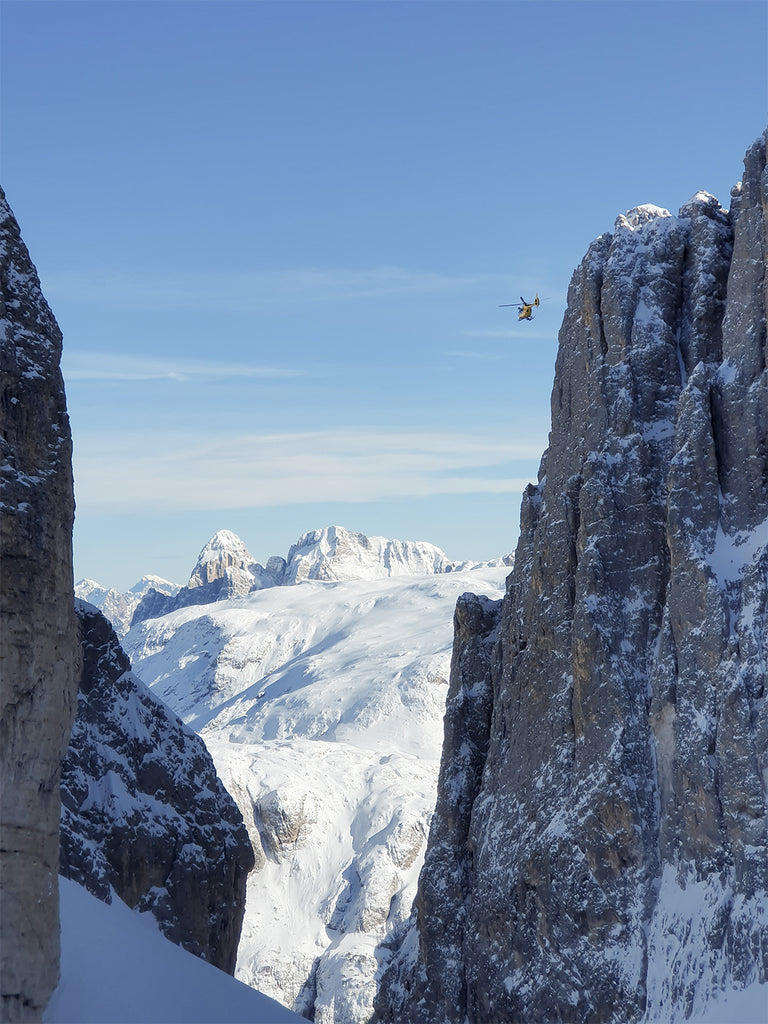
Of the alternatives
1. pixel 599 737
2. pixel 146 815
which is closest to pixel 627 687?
pixel 599 737

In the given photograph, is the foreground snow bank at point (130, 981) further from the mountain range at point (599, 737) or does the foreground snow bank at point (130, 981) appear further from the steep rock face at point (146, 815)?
the steep rock face at point (146, 815)

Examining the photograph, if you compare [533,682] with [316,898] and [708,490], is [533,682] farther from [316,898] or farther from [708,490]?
[316,898]

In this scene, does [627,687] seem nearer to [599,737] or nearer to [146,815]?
[599,737]

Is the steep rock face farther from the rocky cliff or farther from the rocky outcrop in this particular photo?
the rocky outcrop

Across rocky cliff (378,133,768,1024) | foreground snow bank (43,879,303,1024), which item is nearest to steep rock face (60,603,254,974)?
foreground snow bank (43,879,303,1024)

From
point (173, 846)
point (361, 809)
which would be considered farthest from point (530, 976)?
point (361, 809)
